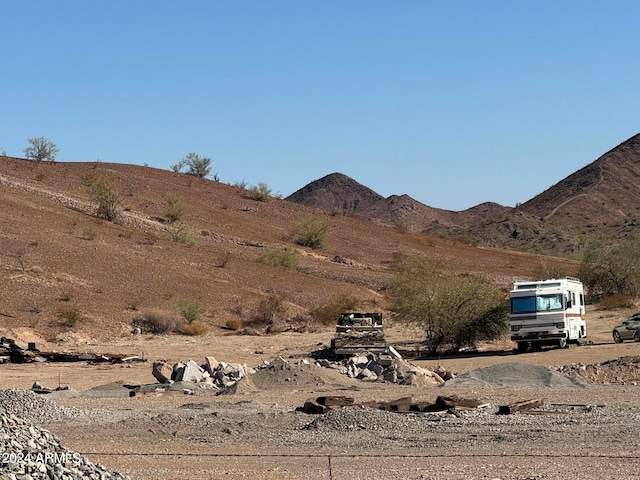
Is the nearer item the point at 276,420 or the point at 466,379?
the point at 276,420

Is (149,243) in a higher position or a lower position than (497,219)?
lower

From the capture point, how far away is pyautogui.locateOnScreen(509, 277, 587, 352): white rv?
118ft

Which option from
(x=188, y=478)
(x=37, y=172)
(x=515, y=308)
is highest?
(x=37, y=172)

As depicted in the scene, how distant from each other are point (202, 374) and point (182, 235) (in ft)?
148

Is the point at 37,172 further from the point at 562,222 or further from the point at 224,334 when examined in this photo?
the point at 562,222

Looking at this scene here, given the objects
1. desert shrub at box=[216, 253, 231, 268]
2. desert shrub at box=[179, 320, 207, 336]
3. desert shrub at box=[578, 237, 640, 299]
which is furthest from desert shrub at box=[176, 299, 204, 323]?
desert shrub at box=[578, 237, 640, 299]

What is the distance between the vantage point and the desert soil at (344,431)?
15180 mm

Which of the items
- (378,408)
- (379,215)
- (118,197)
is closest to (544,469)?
(378,408)

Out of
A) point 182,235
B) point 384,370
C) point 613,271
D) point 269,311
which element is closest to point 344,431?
point 384,370

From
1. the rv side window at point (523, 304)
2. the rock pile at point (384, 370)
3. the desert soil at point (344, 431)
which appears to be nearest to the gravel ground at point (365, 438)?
the desert soil at point (344, 431)

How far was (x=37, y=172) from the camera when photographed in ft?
291

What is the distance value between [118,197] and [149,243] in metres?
12.6

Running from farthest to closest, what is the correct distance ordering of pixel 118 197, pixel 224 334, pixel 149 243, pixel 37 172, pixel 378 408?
pixel 37 172 < pixel 118 197 < pixel 149 243 < pixel 224 334 < pixel 378 408

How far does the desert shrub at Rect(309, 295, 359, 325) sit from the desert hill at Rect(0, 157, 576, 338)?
165 centimetres
